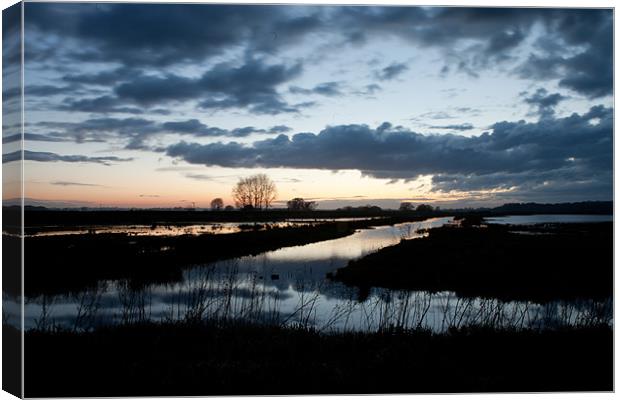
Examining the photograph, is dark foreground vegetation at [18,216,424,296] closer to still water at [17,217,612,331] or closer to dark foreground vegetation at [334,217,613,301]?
still water at [17,217,612,331]

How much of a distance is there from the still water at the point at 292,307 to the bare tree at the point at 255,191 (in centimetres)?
148

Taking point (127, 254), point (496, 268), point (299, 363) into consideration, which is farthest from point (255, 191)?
point (127, 254)

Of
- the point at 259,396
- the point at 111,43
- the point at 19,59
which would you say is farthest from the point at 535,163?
the point at 19,59

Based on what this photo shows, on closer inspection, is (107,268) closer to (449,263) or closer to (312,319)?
(312,319)

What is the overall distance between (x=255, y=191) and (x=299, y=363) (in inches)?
174

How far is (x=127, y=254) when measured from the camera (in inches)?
672

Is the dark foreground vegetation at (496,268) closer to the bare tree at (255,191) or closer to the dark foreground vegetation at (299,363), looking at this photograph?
the dark foreground vegetation at (299,363)

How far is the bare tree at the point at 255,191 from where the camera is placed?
939cm

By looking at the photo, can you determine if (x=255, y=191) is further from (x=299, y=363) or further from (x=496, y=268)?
(x=496, y=268)

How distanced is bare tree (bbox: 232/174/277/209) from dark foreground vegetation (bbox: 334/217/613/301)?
3903mm

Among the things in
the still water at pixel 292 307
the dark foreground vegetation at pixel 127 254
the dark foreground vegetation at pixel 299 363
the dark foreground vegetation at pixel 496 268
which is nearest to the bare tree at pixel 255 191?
the still water at pixel 292 307

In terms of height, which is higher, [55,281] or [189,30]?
[189,30]

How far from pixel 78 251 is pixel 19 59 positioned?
1257 centimetres

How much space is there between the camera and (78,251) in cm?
1697
